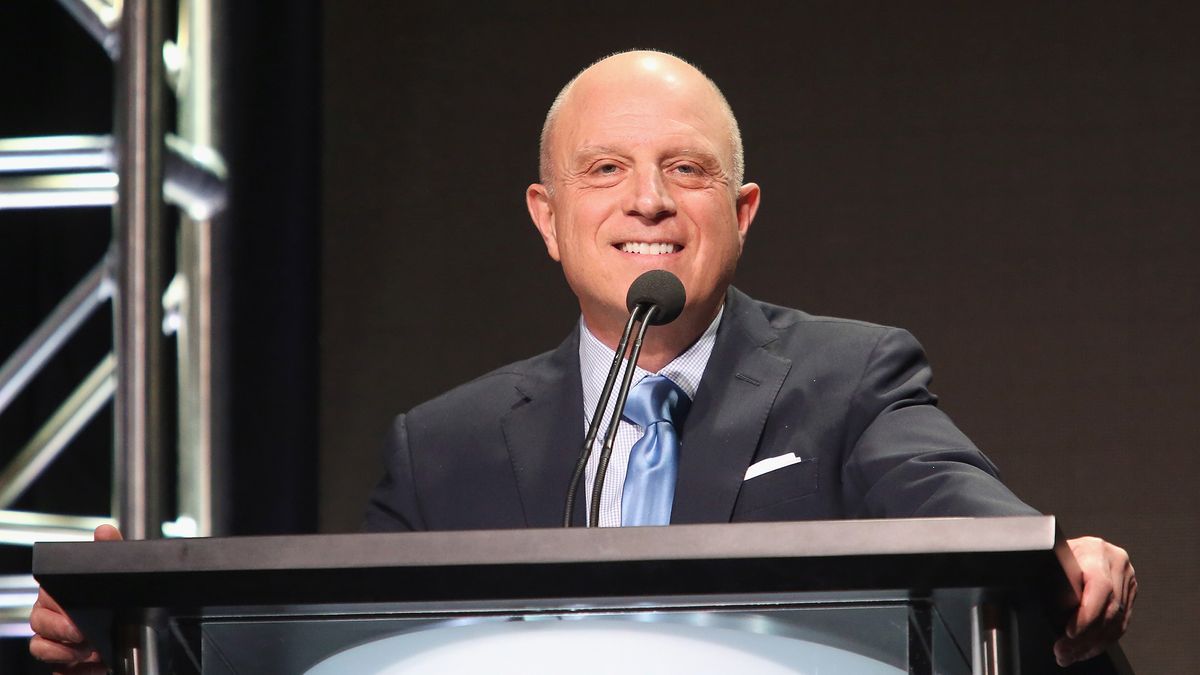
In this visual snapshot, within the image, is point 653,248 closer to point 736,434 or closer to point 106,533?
point 736,434

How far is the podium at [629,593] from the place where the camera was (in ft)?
2.71

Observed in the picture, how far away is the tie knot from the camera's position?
5.22ft

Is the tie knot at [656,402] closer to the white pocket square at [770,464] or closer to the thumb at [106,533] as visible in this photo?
the white pocket square at [770,464]

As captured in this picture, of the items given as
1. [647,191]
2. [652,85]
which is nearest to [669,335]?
[647,191]

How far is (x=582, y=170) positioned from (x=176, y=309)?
990 millimetres

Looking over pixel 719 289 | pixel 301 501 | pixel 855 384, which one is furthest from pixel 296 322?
pixel 855 384

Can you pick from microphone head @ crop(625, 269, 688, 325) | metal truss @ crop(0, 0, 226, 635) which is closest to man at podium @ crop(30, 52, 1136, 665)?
microphone head @ crop(625, 269, 688, 325)

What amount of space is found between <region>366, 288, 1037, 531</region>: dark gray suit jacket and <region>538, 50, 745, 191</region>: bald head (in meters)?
0.18

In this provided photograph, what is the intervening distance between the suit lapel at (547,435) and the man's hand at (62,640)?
592 millimetres

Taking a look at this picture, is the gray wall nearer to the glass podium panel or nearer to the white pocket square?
the white pocket square

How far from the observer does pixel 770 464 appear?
5.06 feet

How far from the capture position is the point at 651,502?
151 centimetres

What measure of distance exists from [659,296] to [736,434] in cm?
31

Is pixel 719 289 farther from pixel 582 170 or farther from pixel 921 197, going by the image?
pixel 921 197
